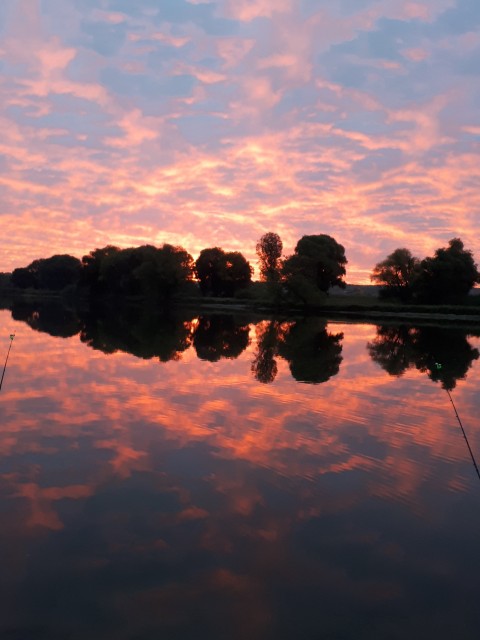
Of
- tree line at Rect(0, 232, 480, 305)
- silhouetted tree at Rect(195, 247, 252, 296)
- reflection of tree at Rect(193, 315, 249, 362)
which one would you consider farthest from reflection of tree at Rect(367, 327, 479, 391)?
silhouetted tree at Rect(195, 247, 252, 296)

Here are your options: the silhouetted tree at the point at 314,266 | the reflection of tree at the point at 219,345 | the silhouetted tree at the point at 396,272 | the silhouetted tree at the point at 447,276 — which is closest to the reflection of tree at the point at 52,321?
the reflection of tree at the point at 219,345

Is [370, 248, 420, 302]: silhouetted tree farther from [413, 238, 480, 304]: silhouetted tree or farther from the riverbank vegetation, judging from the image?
[413, 238, 480, 304]: silhouetted tree

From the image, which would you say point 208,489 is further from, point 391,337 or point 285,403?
point 391,337

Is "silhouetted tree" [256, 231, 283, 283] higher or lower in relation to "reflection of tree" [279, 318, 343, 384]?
higher

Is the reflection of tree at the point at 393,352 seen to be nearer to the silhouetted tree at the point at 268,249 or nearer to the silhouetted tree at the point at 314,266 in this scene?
the silhouetted tree at the point at 314,266

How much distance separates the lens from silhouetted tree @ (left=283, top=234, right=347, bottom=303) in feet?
335

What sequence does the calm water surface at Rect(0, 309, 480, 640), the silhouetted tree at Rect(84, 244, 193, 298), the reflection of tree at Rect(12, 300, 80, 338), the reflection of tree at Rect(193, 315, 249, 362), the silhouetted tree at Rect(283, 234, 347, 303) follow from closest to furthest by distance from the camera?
the calm water surface at Rect(0, 309, 480, 640) → the reflection of tree at Rect(193, 315, 249, 362) → the reflection of tree at Rect(12, 300, 80, 338) → the silhouetted tree at Rect(283, 234, 347, 303) → the silhouetted tree at Rect(84, 244, 193, 298)

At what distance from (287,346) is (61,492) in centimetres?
3107

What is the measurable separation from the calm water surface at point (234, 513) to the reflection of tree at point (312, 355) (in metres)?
4.95

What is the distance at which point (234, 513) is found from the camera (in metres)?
9.98

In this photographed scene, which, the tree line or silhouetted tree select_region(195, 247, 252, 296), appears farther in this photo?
silhouetted tree select_region(195, 247, 252, 296)

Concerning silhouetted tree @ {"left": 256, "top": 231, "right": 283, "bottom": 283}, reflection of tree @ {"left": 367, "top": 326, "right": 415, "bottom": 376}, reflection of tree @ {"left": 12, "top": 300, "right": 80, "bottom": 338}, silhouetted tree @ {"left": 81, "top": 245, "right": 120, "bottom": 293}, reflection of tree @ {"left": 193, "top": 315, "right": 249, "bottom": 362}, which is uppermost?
silhouetted tree @ {"left": 256, "top": 231, "right": 283, "bottom": 283}

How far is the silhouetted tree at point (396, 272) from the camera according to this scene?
124 meters

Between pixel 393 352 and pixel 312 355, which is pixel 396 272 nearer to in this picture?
pixel 393 352
